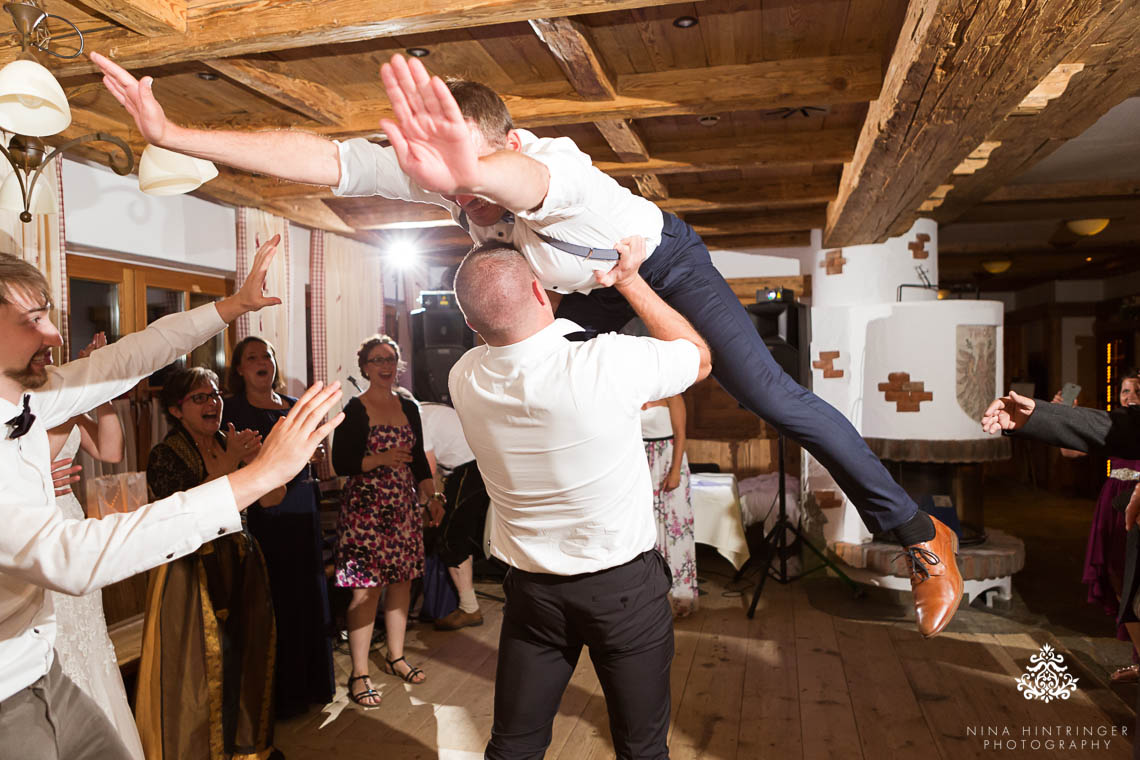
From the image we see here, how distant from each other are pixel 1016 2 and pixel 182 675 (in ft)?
10.3

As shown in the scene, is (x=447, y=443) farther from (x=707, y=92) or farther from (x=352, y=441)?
(x=707, y=92)

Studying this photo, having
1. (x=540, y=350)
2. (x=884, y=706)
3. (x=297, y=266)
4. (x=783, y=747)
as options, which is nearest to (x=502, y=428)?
(x=540, y=350)

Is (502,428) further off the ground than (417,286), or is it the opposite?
(417,286)

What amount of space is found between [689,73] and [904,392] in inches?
120

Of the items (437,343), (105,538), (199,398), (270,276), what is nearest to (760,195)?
(437,343)

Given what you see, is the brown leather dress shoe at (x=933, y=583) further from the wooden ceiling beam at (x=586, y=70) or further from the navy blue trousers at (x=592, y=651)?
the wooden ceiling beam at (x=586, y=70)

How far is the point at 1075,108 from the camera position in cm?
311

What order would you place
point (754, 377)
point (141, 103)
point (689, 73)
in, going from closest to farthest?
point (141, 103), point (754, 377), point (689, 73)

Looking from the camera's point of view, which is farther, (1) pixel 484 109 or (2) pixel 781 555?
(2) pixel 781 555

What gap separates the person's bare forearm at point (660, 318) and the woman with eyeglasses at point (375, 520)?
2111 millimetres

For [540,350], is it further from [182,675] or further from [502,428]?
[182,675]

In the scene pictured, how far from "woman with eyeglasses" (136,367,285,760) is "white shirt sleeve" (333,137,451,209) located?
1.11 m

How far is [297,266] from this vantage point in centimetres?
603

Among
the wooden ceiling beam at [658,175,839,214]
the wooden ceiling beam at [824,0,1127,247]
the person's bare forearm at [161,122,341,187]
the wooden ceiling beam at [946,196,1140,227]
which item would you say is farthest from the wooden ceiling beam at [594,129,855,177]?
the person's bare forearm at [161,122,341,187]
